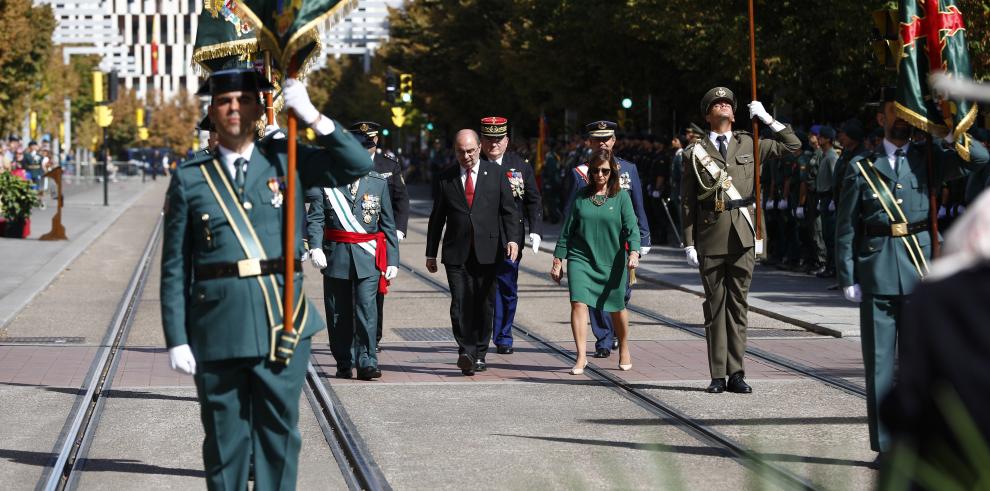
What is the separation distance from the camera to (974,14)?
17.9m

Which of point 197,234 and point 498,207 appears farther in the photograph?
point 498,207

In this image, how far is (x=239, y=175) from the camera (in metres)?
5.81

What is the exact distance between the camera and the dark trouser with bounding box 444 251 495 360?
1148cm

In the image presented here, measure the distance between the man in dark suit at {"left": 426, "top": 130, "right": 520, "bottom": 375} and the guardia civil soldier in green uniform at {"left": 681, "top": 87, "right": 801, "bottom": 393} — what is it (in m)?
1.68

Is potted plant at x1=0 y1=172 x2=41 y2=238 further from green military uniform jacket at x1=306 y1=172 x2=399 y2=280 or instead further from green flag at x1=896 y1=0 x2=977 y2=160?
green flag at x1=896 y1=0 x2=977 y2=160

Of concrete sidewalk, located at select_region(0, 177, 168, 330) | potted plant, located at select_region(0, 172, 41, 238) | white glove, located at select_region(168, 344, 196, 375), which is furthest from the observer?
potted plant, located at select_region(0, 172, 41, 238)

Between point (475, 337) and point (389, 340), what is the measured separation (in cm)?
236

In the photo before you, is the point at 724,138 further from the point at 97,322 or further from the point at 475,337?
the point at 97,322

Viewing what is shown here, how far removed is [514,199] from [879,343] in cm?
476

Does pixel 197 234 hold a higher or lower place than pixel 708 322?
higher

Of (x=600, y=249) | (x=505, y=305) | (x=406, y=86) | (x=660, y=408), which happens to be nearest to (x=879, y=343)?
(x=660, y=408)

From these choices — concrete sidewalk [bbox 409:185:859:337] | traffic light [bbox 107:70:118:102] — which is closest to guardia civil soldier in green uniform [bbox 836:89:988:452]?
concrete sidewalk [bbox 409:185:859:337]

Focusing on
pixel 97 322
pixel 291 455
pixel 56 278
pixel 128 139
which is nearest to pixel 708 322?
pixel 291 455

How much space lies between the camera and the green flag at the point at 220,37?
29.0 feet
